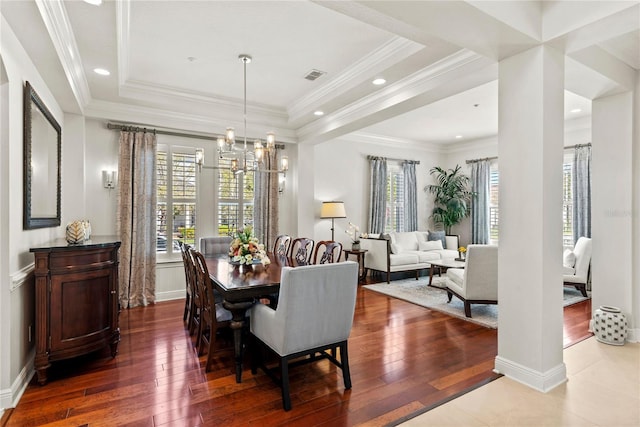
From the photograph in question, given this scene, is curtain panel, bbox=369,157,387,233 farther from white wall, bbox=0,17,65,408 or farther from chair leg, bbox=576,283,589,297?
white wall, bbox=0,17,65,408

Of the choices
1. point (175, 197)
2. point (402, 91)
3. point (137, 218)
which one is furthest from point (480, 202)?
point (137, 218)

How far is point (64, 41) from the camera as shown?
2693 mm

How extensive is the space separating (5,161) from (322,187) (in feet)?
16.1

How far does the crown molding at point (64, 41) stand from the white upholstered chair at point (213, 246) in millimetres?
2188

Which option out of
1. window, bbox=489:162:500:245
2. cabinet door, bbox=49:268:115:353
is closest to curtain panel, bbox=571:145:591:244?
window, bbox=489:162:500:245

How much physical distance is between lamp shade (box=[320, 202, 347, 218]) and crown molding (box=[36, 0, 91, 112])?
12.9ft

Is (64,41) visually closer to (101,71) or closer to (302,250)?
(101,71)

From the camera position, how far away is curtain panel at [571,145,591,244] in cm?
600

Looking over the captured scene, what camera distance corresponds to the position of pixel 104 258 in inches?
122

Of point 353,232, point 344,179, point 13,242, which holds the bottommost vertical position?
point 353,232

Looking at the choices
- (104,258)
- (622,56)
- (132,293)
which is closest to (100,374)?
(104,258)

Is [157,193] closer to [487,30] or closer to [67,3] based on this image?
[67,3]

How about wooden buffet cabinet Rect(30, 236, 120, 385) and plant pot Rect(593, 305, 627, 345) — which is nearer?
wooden buffet cabinet Rect(30, 236, 120, 385)

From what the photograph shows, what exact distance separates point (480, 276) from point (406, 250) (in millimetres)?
2704
